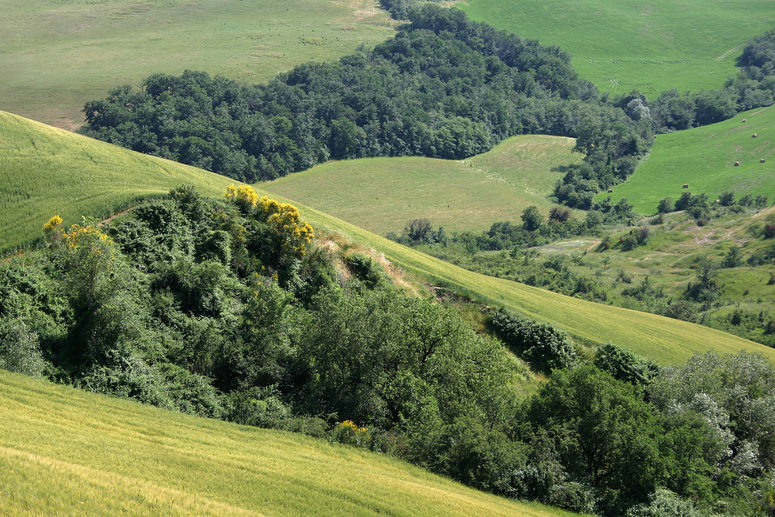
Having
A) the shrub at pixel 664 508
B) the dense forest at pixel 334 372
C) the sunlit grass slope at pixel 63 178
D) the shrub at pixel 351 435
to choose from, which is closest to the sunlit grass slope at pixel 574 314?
the dense forest at pixel 334 372

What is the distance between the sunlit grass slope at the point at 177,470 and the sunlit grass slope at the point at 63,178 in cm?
1761

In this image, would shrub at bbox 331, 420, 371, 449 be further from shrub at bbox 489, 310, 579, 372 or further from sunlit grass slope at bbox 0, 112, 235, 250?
sunlit grass slope at bbox 0, 112, 235, 250

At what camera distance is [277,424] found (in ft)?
120

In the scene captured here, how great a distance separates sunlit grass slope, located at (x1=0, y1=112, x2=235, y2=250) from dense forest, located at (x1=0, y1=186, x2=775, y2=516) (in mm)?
2943

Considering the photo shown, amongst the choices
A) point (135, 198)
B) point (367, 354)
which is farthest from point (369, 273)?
point (135, 198)

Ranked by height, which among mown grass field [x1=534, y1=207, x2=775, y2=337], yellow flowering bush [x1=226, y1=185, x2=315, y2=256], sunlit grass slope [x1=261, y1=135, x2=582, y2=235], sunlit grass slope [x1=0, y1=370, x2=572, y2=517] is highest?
yellow flowering bush [x1=226, y1=185, x2=315, y2=256]

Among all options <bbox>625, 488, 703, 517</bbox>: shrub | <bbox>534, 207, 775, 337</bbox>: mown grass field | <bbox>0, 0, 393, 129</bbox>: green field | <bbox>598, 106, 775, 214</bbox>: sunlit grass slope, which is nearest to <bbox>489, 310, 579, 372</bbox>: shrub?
<bbox>625, 488, 703, 517</bbox>: shrub

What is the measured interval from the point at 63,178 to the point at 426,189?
117579mm

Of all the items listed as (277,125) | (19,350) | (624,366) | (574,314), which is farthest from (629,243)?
(19,350)

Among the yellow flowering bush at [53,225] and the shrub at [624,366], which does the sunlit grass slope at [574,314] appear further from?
the yellow flowering bush at [53,225]

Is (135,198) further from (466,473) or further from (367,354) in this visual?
(466,473)

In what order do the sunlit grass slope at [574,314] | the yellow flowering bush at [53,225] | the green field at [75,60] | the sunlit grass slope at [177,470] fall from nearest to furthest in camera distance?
the sunlit grass slope at [177,470], the yellow flowering bush at [53,225], the sunlit grass slope at [574,314], the green field at [75,60]

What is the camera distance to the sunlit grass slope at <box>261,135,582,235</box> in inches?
5876

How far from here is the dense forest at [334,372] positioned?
36188mm
